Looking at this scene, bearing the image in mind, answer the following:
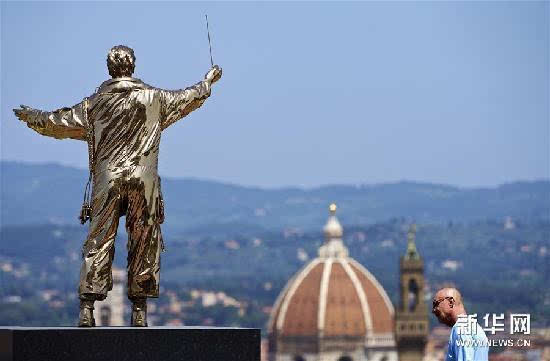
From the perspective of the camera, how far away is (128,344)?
13.8m

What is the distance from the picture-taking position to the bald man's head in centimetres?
1257

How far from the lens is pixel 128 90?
14602mm

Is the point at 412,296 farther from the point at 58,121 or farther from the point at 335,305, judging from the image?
the point at 58,121

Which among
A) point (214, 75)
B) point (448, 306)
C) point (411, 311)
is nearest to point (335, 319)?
point (411, 311)

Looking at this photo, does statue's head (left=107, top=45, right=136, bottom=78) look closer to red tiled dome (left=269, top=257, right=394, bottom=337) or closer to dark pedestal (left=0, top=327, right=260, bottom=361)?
dark pedestal (left=0, top=327, right=260, bottom=361)

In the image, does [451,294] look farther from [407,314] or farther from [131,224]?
[407,314]

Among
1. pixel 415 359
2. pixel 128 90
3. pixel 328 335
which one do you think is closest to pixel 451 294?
pixel 128 90

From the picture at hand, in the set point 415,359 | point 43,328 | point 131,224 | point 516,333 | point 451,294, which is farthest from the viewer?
point 415,359

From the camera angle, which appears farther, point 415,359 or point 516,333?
point 415,359

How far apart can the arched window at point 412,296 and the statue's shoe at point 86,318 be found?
488ft

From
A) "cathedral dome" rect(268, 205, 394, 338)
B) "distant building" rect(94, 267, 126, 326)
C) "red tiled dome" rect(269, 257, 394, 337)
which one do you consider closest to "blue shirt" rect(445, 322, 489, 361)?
"distant building" rect(94, 267, 126, 326)

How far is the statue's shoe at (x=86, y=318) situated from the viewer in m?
14.4

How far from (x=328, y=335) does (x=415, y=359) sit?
46.1 feet

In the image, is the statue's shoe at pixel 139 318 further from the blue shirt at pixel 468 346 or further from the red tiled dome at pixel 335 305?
the red tiled dome at pixel 335 305
